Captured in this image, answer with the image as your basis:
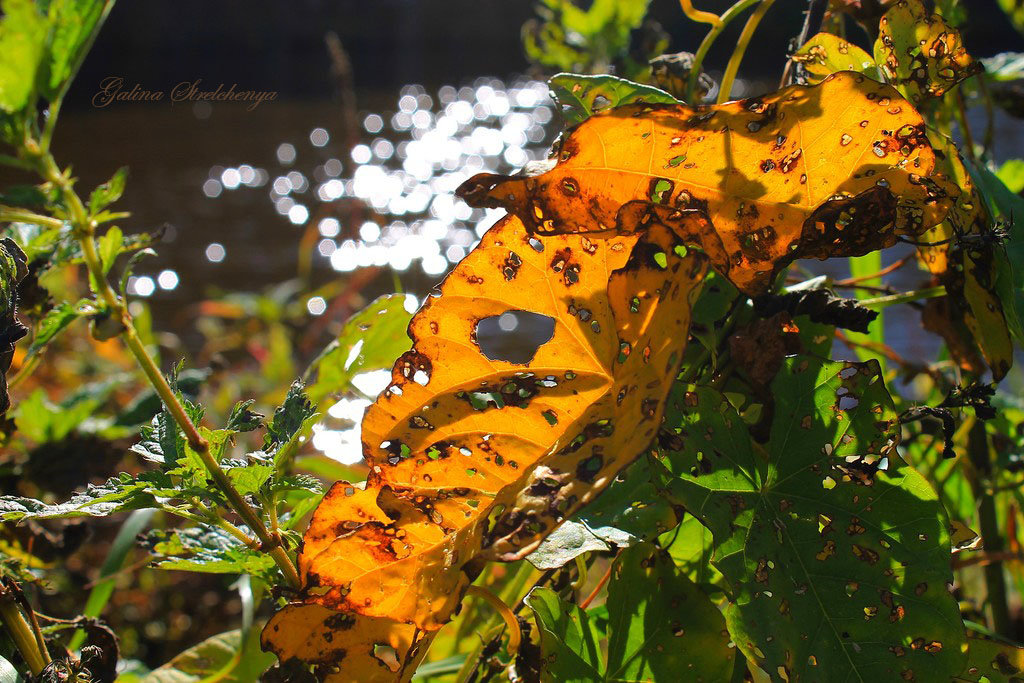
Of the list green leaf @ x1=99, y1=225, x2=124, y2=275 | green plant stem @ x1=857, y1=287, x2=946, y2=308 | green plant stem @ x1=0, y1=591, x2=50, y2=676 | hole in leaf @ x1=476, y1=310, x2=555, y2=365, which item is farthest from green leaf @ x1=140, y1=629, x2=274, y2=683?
hole in leaf @ x1=476, y1=310, x2=555, y2=365

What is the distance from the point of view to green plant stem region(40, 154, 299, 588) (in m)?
0.45

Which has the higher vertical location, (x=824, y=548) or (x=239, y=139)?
(x=824, y=548)

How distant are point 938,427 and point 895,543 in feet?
0.97

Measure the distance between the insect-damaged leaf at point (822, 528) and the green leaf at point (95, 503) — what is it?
1.17 ft

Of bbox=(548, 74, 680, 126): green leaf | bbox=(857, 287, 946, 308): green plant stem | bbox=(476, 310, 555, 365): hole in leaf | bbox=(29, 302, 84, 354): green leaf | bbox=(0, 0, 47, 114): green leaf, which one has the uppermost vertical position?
bbox=(0, 0, 47, 114): green leaf

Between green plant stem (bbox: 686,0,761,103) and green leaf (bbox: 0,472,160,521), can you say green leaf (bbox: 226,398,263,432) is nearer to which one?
green leaf (bbox: 0,472,160,521)

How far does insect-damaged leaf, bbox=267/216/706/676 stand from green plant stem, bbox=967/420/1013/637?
21.8 inches

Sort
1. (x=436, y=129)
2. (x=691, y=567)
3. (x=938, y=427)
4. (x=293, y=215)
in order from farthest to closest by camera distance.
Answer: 1. (x=436, y=129)
2. (x=293, y=215)
3. (x=938, y=427)
4. (x=691, y=567)

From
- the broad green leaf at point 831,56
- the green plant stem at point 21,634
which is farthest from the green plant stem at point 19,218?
the broad green leaf at point 831,56

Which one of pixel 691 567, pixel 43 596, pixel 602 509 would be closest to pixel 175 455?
pixel 602 509

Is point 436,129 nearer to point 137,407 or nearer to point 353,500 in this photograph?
point 137,407

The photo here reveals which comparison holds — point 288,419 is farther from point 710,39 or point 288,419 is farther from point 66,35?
point 710,39

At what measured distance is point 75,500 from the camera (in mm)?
519

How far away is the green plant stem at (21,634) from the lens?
578 millimetres
